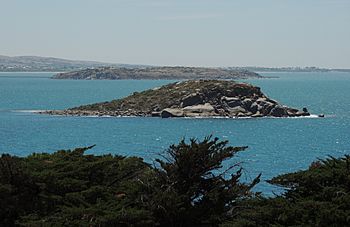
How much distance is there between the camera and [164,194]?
18.8 m

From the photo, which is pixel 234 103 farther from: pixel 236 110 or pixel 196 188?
pixel 196 188

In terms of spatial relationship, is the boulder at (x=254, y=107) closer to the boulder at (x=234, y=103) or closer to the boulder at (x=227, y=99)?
the boulder at (x=234, y=103)

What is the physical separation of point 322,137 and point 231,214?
71.9m

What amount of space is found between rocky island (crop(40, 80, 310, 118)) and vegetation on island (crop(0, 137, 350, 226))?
3812 inches

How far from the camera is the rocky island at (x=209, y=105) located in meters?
119

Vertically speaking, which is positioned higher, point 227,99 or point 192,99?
point 227,99

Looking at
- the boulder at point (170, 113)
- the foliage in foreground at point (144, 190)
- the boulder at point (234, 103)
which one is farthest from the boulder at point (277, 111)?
the foliage in foreground at point (144, 190)

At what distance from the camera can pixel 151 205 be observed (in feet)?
61.3

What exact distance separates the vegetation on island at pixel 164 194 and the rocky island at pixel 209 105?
96834 millimetres

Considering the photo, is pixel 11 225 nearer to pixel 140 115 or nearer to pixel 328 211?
pixel 328 211

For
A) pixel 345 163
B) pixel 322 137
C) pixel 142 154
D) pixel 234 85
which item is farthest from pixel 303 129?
pixel 345 163

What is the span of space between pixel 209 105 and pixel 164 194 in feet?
338

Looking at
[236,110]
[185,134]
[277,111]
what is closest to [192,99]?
[236,110]

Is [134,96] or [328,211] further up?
[328,211]
